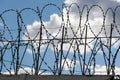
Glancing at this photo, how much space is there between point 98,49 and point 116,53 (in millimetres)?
916

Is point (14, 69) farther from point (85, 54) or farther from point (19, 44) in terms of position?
point (85, 54)

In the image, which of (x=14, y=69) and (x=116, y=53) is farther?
(x=14, y=69)

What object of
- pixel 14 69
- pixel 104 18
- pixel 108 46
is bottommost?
pixel 14 69

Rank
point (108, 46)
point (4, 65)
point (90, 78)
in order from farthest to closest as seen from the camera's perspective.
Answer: point (4, 65), point (108, 46), point (90, 78)

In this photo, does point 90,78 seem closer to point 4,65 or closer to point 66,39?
point 66,39

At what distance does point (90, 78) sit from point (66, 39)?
8.46 ft

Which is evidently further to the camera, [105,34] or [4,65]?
[4,65]

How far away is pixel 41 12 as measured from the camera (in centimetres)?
1998

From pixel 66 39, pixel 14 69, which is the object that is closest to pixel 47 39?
pixel 66 39

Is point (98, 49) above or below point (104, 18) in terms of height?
below

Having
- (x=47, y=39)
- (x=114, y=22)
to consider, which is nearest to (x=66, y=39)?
(x=47, y=39)

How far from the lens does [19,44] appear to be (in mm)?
20281

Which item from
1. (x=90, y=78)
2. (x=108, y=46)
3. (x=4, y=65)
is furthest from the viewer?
(x=4, y=65)

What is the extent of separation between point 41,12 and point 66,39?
1901 millimetres
